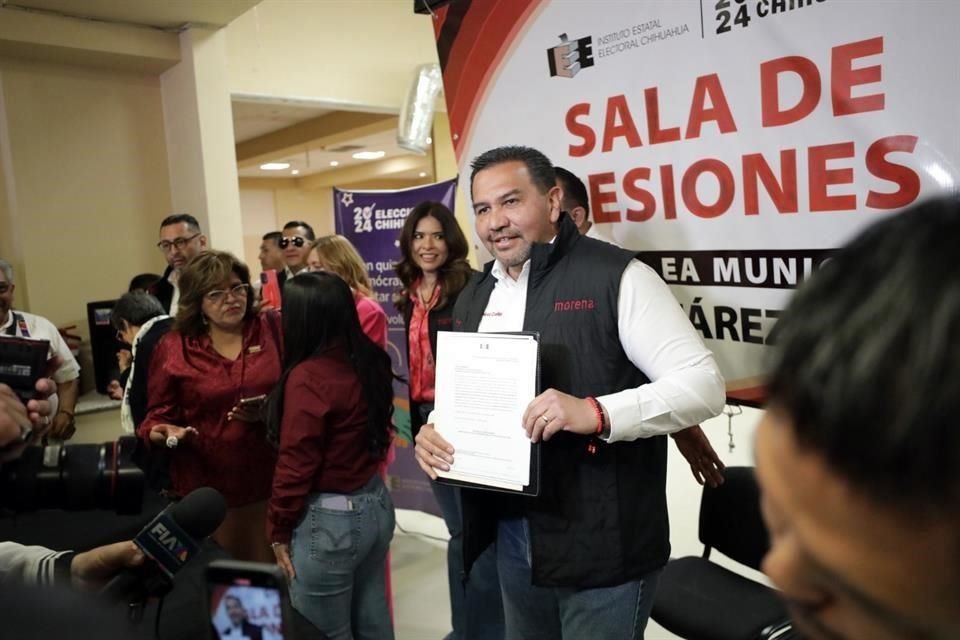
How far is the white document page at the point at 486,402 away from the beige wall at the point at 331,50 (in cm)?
401

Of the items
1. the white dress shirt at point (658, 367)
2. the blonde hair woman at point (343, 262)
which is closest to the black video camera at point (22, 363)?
the white dress shirt at point (658, 367)

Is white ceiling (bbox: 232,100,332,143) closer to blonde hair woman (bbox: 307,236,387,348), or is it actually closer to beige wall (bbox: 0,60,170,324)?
beige wall (bbox: 0,60,170,324)

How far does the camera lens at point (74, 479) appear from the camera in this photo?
3.43 feet

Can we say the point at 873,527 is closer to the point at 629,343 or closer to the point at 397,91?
the point at 629,343

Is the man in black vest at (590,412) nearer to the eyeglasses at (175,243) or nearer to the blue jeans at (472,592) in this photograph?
the blue jeans at (472,592)

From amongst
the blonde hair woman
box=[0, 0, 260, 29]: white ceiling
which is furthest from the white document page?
box=[0, 0, 260, 29]: white ceiling

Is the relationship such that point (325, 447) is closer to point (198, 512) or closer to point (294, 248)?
point (198, 512)

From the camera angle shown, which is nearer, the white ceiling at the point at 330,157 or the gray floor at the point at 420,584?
the gray floor at the point at 420,584

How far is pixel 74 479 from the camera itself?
3.72ft

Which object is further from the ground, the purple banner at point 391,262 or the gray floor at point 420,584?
the purple banner at point 391,262

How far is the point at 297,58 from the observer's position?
507 cm

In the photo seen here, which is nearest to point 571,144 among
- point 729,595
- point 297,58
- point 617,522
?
point 617,522

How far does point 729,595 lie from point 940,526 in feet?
7.01

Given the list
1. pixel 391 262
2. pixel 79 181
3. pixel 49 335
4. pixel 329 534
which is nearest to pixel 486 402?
pixel 329 534
